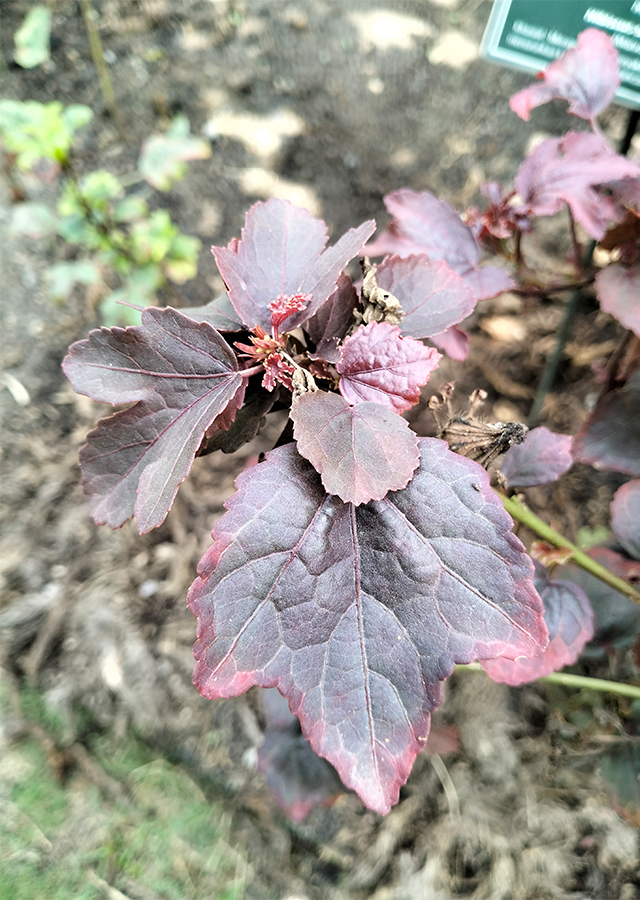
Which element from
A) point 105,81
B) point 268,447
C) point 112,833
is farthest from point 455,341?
point 105,81

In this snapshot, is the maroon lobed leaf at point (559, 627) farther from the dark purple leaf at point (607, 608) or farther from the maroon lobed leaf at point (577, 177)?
the maroon lobed leaf at point (577, 177)

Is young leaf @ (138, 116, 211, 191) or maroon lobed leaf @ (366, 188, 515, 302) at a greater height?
maroon lobed leaf @ (366, 188, 515, 302)

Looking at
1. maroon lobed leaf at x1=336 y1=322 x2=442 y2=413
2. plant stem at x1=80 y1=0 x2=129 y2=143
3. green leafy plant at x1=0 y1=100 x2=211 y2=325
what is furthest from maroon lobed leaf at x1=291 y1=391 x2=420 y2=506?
plant stem at x1=80 y1=0 x2=129 y2=143

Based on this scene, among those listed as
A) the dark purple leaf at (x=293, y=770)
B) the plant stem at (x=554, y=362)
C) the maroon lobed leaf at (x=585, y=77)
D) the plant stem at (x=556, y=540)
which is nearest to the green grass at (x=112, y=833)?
the dark purple leaf at (x=293, y=770)

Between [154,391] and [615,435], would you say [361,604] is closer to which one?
[154,391]

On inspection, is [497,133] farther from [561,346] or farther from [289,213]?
[289,213]

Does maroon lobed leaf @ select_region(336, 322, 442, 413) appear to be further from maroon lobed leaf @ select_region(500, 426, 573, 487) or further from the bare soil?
the bare soil
